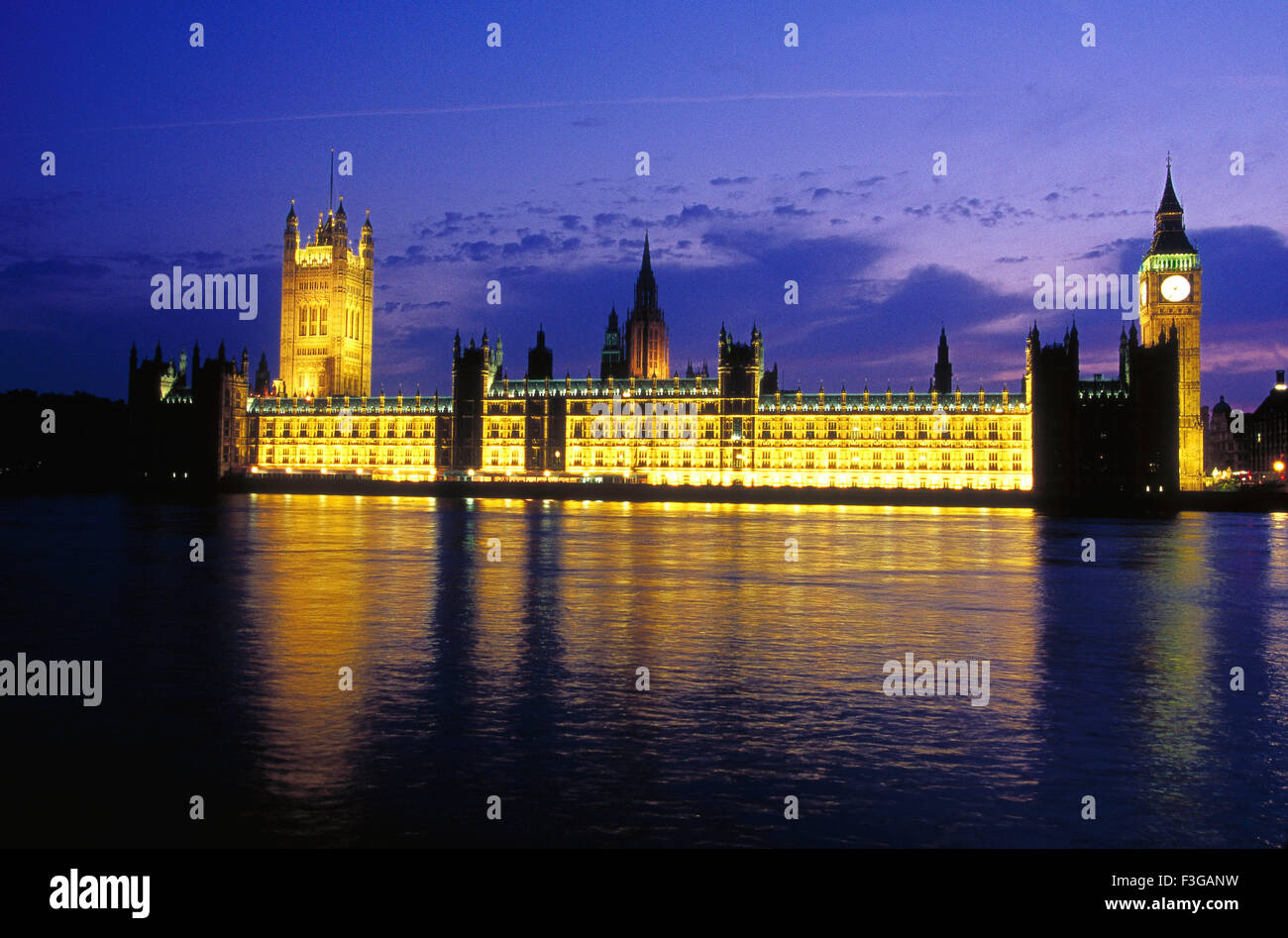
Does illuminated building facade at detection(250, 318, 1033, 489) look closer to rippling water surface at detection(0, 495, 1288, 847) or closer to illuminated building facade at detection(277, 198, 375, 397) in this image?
illuminated building facade at detection(277, 198, 375, 397)

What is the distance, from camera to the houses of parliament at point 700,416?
12250 cm

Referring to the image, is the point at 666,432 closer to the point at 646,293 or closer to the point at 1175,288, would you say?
the point at 646,293

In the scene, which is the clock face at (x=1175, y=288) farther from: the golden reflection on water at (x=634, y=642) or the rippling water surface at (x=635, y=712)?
the rippling water surface at (x=635, y=712)

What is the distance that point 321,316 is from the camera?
527 feet

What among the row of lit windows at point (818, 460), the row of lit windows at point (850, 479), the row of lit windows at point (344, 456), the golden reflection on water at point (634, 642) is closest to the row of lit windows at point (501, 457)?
the row of lit windows at point (818, 460)

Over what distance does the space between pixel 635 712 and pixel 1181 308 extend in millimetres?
166198

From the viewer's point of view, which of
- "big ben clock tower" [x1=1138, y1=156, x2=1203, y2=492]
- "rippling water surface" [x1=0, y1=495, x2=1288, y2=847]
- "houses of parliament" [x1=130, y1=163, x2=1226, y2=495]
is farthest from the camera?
"big ben clock tower" [x1=1138, y1=156, x2=1203, y2=492]

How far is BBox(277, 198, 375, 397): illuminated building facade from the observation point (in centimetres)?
15975

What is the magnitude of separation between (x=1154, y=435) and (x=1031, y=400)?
14.1 m

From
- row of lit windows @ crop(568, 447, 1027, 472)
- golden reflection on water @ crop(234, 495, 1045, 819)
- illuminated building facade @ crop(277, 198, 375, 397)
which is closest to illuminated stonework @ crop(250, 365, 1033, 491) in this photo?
row of lit windows @ crop(568, 447, 1027, 472)

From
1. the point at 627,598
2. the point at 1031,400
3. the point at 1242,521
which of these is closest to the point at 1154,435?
the point at 1031,400

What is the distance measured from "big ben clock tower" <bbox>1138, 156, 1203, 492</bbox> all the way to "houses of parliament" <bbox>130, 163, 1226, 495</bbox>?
22 centimetres
